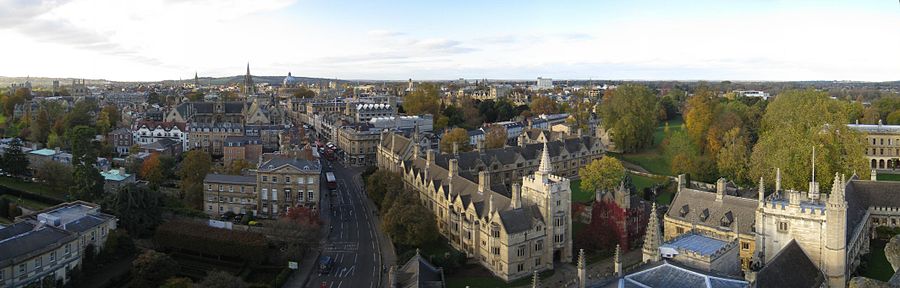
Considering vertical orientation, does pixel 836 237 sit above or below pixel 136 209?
above

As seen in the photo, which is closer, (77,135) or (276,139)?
(77,135)

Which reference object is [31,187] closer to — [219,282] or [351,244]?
[351,244]

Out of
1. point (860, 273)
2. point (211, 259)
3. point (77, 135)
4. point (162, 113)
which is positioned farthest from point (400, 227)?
point (162, 113)

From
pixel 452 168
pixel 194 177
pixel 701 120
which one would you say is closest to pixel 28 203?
pixel 194 177

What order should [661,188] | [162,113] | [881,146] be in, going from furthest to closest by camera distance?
1. [162,113]
2. [881,146]
3. [661,188]

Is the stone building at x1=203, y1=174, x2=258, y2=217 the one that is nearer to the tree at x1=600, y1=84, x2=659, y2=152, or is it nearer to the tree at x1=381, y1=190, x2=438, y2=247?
the tree at x1=381, y1=190, x2=438, y2=247

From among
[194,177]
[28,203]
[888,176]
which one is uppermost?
[194,177]

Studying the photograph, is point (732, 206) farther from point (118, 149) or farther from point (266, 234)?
point (118, 149)
